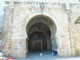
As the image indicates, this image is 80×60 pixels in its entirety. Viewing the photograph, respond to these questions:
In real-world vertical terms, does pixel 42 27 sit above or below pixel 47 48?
above

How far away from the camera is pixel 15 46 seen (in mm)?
9070

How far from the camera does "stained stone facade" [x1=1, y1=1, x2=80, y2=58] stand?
911 cm

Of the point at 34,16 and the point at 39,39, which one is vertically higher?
the point at 34,16

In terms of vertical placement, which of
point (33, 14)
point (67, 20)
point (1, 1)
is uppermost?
point (1, 1)

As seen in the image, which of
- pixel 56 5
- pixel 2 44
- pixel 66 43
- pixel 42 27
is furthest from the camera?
pixel 42 27

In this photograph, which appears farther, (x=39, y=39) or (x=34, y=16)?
(x=39, y=39)

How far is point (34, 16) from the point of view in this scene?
33.1ft

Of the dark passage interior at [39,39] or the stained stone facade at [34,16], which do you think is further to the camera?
the dark passage interior at [39,39]

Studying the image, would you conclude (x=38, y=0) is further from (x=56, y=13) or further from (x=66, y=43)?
(x=66, y=43)

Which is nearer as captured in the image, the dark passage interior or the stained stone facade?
the stained stone facade

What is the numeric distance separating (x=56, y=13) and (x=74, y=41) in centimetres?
383

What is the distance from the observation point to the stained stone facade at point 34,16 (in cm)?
911

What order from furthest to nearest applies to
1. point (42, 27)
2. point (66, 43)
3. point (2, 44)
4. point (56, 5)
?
point (42, 27)
point (56, 5)
point (66, 43)
point (2, 44)

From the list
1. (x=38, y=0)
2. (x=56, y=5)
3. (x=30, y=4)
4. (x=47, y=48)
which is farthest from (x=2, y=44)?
(x=47, y=48)
